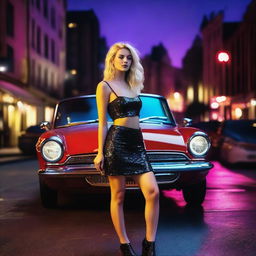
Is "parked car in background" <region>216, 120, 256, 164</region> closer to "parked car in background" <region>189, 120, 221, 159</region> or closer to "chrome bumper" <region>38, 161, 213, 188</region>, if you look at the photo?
"parked car in background" <region>189, 120, 221, 159</region>

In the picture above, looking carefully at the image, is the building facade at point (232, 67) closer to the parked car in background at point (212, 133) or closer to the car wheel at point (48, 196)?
the parked car in background at point (212, 133)

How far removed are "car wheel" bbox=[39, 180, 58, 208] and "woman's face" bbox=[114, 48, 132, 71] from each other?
3.05 metres

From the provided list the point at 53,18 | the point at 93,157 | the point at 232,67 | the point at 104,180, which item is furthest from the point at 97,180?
the point at 232,67

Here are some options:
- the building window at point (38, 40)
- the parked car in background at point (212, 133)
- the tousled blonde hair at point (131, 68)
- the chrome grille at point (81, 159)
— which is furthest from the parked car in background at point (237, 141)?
the building window at point (38, 40)

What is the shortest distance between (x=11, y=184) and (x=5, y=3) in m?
21.5

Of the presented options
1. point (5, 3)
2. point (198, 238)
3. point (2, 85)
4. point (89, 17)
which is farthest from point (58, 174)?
point (89, 17)

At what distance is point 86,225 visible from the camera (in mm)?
5949

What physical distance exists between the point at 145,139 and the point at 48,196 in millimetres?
1610

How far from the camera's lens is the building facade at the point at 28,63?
96.4 ft

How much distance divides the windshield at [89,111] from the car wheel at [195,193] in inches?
41.0

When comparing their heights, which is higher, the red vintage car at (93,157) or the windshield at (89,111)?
the windshield at (89,111)

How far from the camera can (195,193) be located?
7172 millimetres

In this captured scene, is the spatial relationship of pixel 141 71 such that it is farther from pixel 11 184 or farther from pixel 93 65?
pixel 93 65

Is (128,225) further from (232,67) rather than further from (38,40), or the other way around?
(232,67)
